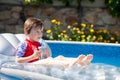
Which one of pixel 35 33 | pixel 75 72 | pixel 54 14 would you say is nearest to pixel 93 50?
pixel 54 14

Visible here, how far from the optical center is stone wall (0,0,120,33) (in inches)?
381

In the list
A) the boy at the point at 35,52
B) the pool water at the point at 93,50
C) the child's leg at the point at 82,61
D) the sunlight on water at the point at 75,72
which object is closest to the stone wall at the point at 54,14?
the pool water at the point at 93,50

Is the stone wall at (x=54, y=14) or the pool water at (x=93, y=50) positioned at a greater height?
the stone wall at (x=54, y=14)

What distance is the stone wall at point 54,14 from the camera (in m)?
9.68

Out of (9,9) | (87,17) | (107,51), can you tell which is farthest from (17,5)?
(107,51)

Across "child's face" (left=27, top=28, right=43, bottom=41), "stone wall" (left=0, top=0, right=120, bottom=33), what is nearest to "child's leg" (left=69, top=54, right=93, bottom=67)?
"child's face" (left=27, top=28, right=43, bottom=41)

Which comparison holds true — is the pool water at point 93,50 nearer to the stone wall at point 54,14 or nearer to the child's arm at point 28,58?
the stone wall at point 54,14

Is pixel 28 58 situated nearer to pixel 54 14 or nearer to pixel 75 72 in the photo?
pixel 75 72

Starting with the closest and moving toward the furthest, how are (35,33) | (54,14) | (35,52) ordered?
(35,52) < (35,33) < (54,14)

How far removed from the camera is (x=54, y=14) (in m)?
9.73

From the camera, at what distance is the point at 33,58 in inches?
189

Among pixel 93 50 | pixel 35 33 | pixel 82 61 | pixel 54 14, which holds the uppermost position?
pixel 35 33

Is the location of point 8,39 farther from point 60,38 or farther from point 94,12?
point 94,12

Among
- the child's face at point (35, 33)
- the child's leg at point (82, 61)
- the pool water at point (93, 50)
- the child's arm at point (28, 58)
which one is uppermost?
the child's face at point (35, 33)
